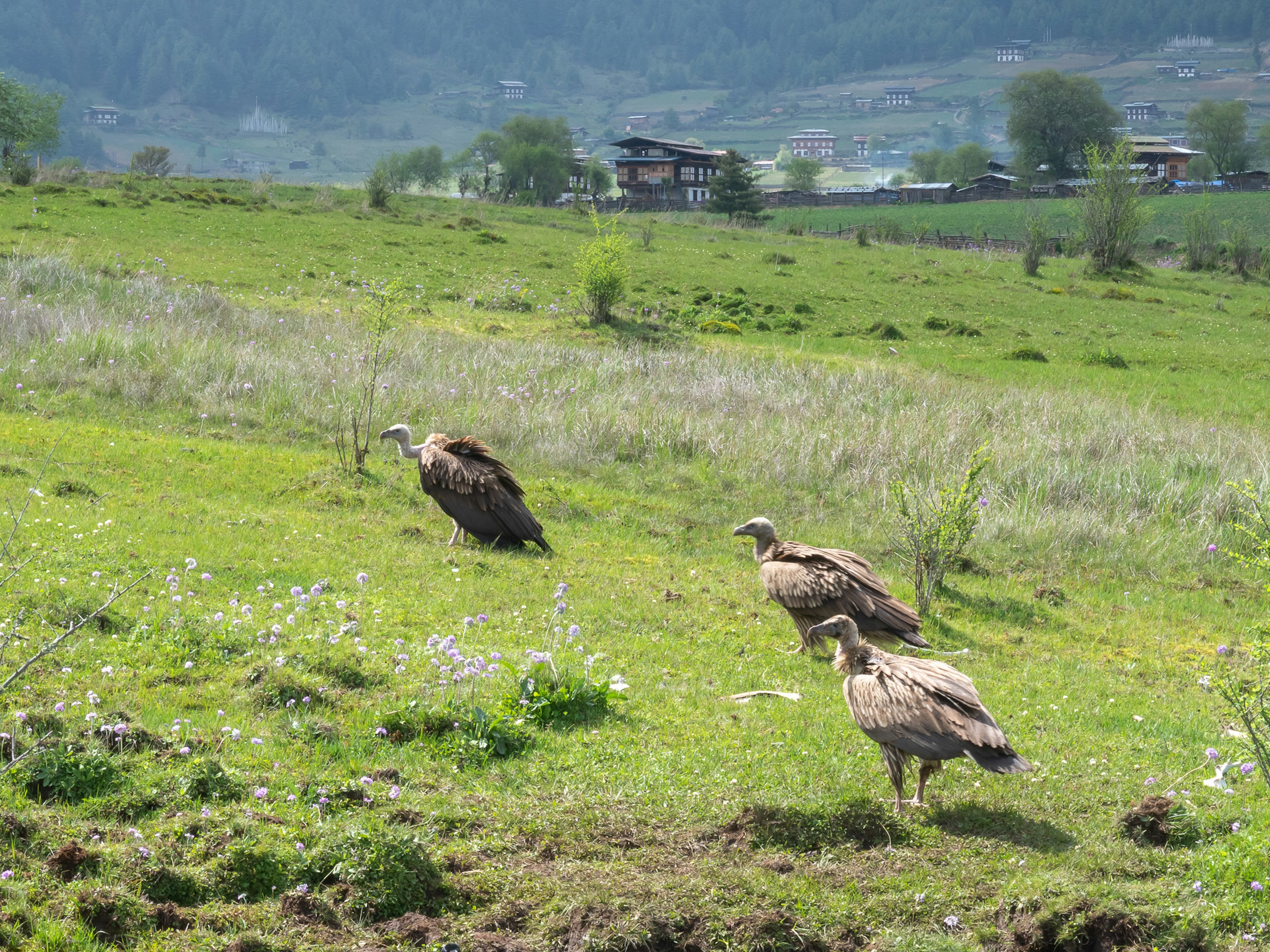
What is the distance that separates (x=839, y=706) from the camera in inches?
359

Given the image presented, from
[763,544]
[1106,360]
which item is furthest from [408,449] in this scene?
[1106,360]

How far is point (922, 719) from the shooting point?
688cm

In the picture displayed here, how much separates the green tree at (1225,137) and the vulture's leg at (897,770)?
168 m

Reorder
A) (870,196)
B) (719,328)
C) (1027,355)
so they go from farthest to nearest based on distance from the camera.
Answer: (870,196) < (719,328) < (1027,355)

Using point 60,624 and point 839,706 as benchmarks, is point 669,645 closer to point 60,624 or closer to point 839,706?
point 839,706

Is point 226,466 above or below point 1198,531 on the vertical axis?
above

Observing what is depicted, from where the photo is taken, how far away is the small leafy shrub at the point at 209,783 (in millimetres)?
6223

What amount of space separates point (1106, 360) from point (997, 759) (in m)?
29.9

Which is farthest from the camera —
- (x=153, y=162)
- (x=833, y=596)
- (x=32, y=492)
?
(x=153, y=162)

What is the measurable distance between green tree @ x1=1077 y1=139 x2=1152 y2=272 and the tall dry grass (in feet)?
124

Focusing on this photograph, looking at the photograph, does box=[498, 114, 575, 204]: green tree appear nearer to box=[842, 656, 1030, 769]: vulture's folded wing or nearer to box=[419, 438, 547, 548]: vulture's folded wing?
box=[419, 438, 547, 548]: vulture's folded wing

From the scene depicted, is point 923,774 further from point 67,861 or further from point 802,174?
point 802,174

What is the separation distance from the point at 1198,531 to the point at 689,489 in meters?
8.19

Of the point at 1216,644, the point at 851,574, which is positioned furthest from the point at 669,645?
the point at 1216,644
